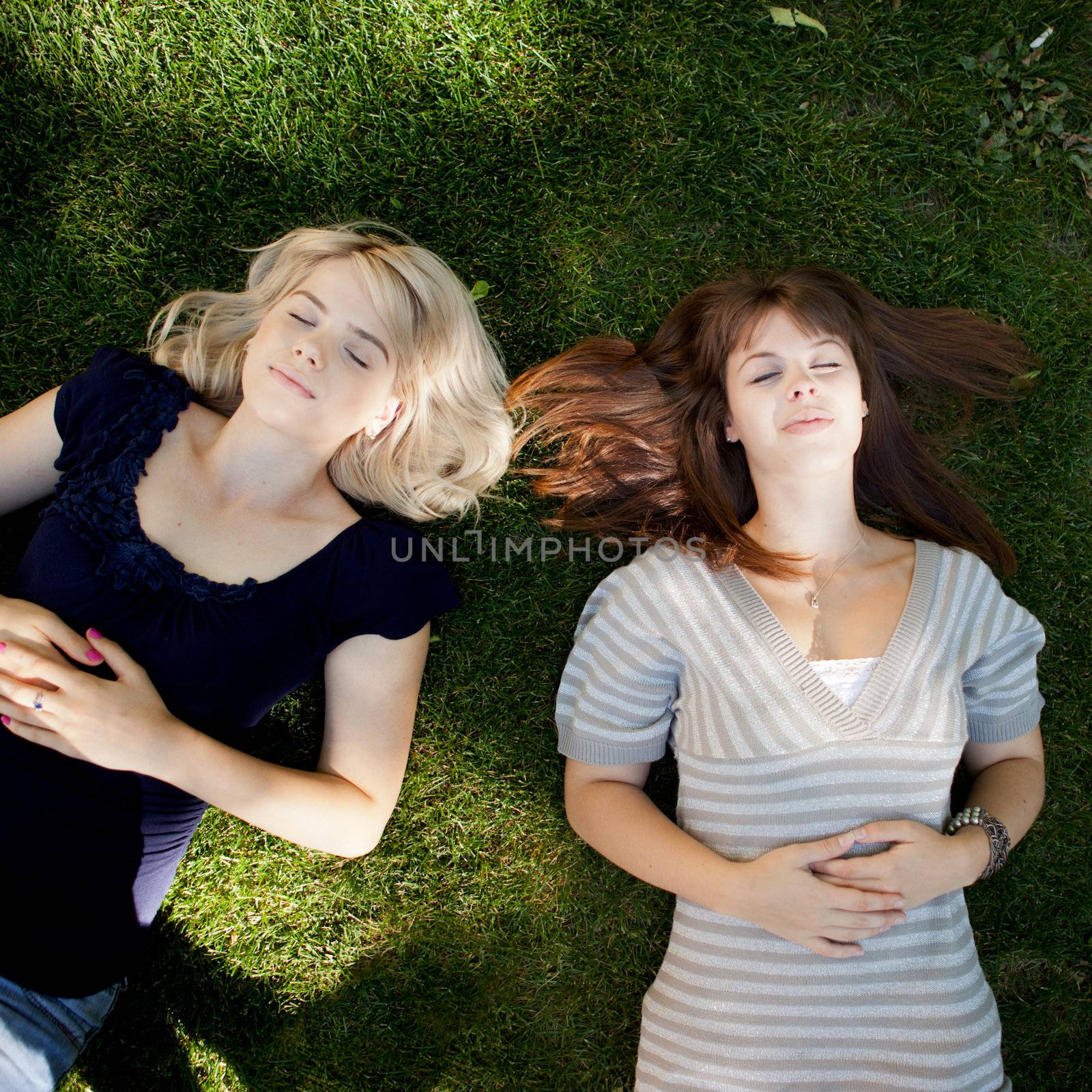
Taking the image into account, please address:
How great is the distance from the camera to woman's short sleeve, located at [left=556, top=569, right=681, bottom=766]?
3.22 m

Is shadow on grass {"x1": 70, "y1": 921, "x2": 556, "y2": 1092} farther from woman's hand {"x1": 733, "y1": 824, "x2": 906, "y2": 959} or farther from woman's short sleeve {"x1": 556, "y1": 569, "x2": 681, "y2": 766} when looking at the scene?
woman's hand {"x1": 733, "y1": 824, "x2": 906, "y2": 959}

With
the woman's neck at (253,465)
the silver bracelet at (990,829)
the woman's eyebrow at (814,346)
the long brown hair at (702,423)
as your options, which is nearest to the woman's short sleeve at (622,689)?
the long brown hair at (702,423)

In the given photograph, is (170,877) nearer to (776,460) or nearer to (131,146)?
(776,460)

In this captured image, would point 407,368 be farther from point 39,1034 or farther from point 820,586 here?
point 39,1034

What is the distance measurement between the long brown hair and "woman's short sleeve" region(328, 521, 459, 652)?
69 centimetres

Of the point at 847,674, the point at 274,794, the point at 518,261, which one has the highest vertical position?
the point at 518,261

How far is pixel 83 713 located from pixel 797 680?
234 centimetres

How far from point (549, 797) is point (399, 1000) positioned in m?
1.00

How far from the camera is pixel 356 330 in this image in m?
3.12

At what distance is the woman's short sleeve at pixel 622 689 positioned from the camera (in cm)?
322

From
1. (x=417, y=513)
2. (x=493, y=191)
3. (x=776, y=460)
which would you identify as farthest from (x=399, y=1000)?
(x=493, y=191)

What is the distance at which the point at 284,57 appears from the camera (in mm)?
3750

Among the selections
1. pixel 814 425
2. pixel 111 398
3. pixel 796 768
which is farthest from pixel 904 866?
pixel 111 398

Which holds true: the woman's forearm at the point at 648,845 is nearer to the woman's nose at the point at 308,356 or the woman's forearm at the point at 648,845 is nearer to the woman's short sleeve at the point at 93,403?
the woman's nose at the point at 308,356
